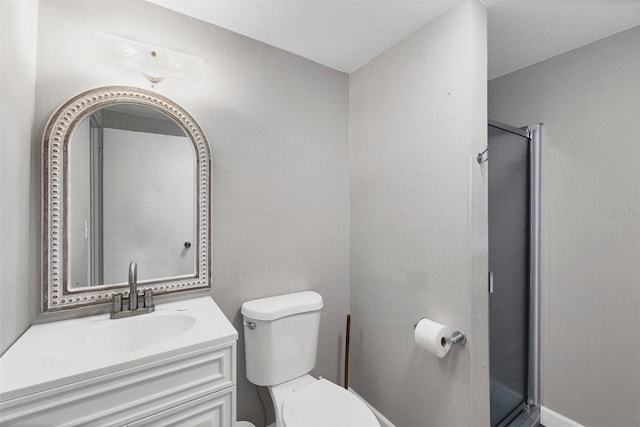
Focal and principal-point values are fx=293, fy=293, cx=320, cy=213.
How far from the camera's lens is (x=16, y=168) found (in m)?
1.02

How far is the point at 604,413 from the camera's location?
1.62 m

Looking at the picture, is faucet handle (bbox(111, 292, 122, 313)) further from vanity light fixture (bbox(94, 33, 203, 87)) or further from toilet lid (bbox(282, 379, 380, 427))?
vanity light fixture (bbox(94, 33, 203, 87))

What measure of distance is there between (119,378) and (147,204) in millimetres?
764

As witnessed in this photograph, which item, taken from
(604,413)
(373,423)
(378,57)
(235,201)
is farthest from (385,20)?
(604,413)

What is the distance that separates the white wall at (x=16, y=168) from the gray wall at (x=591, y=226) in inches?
102

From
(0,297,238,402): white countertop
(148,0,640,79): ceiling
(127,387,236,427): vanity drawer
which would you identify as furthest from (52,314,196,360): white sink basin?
(148,0,640,79): ceiling

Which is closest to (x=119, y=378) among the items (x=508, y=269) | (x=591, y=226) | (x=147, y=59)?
(x=147, y=59)

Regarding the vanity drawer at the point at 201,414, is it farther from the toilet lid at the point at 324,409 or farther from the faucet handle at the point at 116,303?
the faucet handle at the point at 116,303

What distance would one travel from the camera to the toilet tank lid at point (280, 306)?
59.0 inches

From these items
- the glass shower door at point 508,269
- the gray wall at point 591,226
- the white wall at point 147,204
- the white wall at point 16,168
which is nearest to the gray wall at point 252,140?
the white wall at point 16,168

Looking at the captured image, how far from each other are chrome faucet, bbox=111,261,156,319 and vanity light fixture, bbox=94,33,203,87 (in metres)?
0.84

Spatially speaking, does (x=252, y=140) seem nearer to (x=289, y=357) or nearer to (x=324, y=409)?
(x=289, y=357)

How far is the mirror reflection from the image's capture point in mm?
1255

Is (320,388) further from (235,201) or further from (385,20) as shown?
(385,20)
